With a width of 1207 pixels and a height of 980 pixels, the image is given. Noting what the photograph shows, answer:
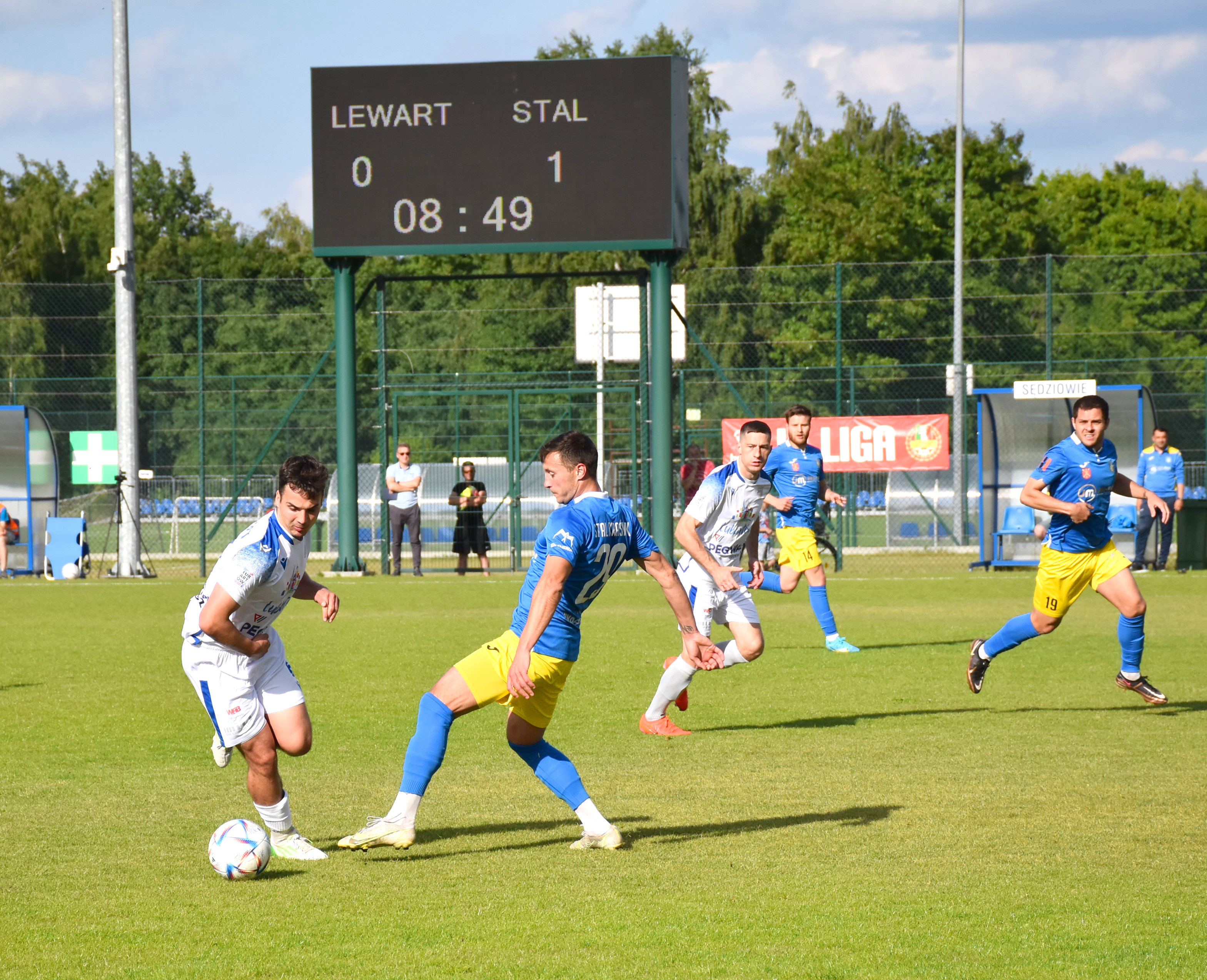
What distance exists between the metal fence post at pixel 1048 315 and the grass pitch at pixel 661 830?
17038 mm

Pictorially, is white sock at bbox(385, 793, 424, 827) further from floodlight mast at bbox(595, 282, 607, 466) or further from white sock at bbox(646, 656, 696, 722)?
floodlight mast at bbox(595, 282, 607, 466)

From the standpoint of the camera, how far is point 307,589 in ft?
20.8

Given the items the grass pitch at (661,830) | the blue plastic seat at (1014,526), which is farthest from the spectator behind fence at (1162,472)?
the grass pitch at (661,830)

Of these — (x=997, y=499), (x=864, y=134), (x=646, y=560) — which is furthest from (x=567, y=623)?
(x=864, y=134)

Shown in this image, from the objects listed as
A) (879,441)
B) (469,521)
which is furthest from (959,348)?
(469,521)

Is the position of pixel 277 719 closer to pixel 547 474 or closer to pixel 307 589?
pixel 307 589

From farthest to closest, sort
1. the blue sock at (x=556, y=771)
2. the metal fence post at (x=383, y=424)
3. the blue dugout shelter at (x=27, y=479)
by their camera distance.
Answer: the blue dugout shelter at (x=27, y=479), the metal fence post at (x=383, y=424), the blue sock at (x=556, y=771)

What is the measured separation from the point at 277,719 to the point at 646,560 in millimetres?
1650

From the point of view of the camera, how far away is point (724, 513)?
31.8 ft

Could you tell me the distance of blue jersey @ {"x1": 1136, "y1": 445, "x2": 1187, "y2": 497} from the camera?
21.4 metres

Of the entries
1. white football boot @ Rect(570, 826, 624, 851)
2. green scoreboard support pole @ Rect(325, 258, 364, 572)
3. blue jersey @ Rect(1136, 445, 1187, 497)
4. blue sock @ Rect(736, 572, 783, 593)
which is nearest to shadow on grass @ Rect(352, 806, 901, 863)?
white football boot @ Rect(570, 826, 624, 851)

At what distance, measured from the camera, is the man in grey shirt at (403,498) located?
22000mm

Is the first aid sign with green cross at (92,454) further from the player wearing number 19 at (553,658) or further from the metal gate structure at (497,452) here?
the player wearing number 19 at (553,658)

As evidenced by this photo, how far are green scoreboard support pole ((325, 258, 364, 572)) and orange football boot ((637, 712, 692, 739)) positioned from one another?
13486 mm
